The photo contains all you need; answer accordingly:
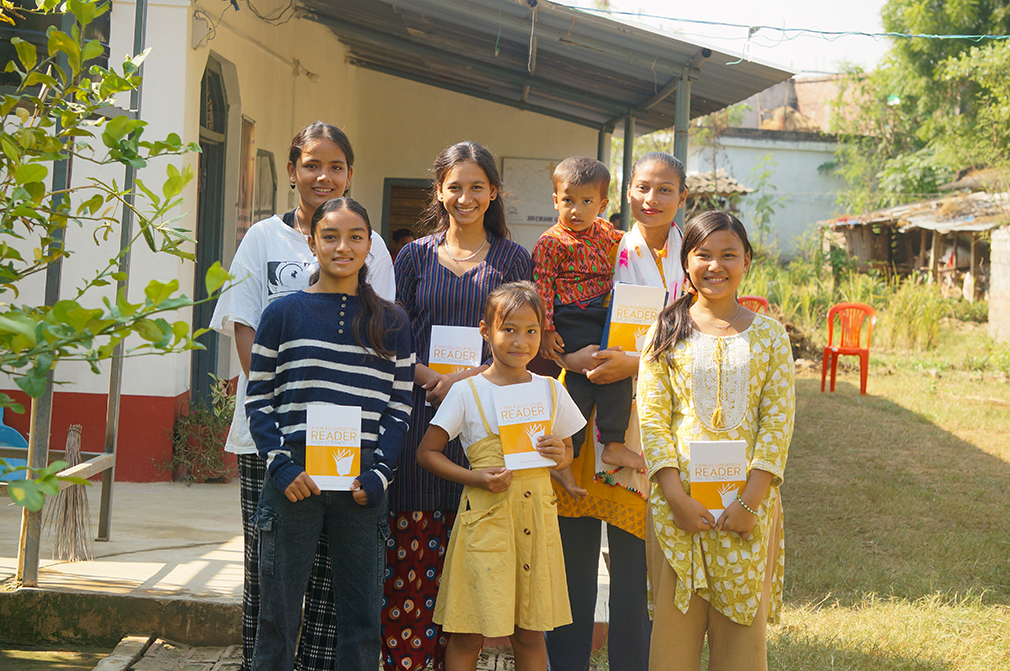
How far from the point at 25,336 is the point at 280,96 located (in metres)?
6.86

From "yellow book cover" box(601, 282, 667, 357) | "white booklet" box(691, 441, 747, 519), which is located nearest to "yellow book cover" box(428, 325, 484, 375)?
"yellow book cover" box(601, 282, 667, 357)

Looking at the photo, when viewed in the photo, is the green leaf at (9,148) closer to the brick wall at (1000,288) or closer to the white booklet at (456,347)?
the white booklet at (456,347)

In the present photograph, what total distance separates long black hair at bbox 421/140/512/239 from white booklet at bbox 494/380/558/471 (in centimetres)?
60

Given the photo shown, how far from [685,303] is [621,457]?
0.55 meters

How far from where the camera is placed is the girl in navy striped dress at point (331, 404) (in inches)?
94.1

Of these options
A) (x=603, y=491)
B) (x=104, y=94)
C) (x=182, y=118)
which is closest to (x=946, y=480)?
(x=603, y=491)

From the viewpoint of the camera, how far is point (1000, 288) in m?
13.8

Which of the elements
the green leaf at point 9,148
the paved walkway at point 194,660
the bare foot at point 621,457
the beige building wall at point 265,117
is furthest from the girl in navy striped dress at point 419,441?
the green leaf at point 9,148

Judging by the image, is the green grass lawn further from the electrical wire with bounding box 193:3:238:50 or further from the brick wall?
the electrical wire with bounding box 193:3:238:50

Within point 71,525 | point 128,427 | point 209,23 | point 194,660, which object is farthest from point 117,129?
point 209,23

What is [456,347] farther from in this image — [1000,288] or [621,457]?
[1000,288]

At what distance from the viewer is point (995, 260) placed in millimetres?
14148

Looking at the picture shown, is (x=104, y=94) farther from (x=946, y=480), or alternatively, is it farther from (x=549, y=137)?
(x=549, y=137)

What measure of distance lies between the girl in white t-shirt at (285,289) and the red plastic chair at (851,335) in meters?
8.74
